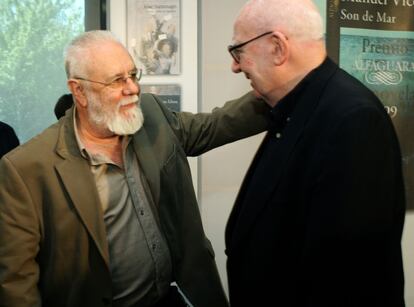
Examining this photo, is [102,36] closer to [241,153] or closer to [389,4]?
[241,153]

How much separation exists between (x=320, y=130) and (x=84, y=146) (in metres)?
0.81

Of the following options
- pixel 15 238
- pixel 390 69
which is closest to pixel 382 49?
pixel 390 69

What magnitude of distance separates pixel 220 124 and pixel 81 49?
54cm

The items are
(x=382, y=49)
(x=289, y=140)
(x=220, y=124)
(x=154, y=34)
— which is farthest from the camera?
(x=382, y=49)

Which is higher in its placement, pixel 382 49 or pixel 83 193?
pixel 382 49

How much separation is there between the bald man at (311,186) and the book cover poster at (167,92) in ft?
2.88

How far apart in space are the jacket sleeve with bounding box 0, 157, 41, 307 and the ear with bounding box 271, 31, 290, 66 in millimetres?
808

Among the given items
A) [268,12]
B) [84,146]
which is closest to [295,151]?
[268,12]

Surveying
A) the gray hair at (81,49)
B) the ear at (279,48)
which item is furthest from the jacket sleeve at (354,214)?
the gray hair at (81,49)

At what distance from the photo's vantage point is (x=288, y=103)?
107 cm

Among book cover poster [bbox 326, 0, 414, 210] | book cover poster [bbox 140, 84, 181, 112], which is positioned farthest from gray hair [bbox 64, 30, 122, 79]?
book cover poster [bbox 326, 0, 414, 210]

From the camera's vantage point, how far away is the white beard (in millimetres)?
1396

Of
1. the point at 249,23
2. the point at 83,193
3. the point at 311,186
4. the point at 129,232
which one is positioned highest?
the point at 249,23

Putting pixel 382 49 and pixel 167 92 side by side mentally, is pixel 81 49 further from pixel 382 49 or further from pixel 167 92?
pixel 382 49
